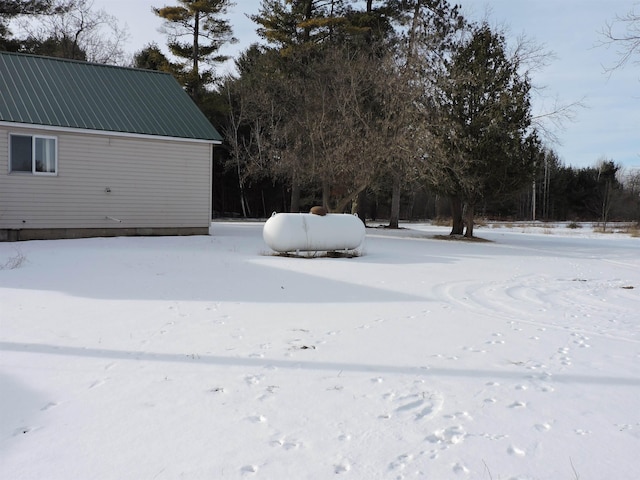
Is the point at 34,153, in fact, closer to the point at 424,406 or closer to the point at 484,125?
the point at 424,406

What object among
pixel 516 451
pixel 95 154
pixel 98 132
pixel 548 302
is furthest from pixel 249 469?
pixel 95 154

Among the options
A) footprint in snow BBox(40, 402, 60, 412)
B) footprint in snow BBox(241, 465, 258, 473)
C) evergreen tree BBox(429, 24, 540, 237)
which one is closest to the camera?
footprint in snow BBox(241, 465, 258, 473)

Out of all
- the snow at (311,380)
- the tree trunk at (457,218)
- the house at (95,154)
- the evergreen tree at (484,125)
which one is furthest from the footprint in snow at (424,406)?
the tree trunk at (457,218)

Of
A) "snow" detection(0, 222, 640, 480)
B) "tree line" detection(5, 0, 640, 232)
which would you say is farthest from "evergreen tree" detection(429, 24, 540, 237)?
"snow" detection(0, 222, 640, 480)

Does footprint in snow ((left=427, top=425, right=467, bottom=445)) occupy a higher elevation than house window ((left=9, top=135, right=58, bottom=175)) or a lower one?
lower

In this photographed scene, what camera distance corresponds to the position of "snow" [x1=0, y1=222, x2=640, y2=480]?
264 cm

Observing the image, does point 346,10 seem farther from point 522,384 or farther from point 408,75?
point 522,384

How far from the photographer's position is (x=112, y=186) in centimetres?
1459

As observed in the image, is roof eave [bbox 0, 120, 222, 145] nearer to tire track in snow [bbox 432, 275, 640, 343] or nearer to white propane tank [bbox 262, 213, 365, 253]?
white propane tank [bbox 262, 213, 365, 253]

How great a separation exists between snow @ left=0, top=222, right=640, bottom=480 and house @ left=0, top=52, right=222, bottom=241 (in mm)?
6542

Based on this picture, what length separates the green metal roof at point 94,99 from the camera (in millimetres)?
13797

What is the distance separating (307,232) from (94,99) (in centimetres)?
860

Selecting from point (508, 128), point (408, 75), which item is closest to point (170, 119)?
point (408, 75)

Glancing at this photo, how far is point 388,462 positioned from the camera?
2.62 metres
